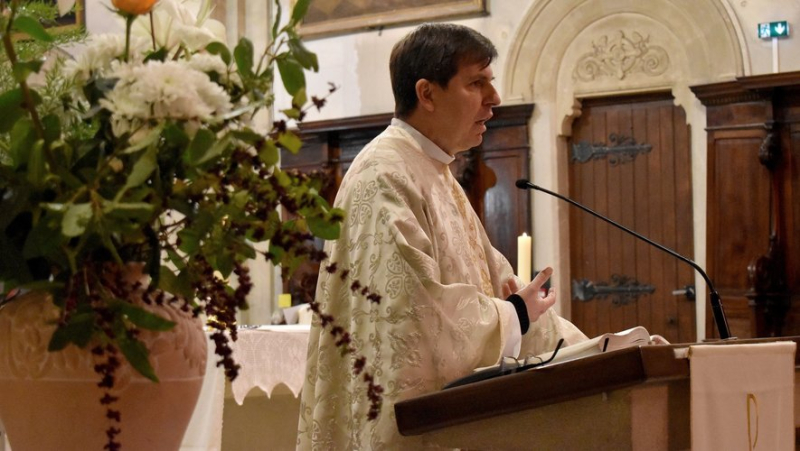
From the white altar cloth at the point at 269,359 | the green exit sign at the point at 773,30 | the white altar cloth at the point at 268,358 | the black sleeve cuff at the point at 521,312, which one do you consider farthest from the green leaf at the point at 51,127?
the green exit sign at the point at 773,30

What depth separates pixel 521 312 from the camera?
279 centimetres

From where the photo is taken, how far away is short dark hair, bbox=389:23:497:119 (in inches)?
118

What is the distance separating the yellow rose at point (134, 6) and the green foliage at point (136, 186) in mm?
65

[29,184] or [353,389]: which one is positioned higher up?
[29,184]

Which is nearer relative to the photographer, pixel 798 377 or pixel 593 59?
pixel 798 377

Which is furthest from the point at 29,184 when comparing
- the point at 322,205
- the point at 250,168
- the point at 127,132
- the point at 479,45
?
the point at 479,45

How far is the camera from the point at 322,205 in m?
1.44

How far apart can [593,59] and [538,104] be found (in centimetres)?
58

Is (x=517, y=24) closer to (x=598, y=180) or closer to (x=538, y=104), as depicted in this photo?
(x=538, y=104)

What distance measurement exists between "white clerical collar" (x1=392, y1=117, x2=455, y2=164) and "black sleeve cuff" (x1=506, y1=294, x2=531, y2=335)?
1.66 feet

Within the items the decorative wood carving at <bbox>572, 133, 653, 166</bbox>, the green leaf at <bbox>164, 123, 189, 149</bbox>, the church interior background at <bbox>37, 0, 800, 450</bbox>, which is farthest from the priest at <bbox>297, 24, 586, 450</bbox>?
the decorative wood carving at <bbox>572, 133, 653, 166</bbox>

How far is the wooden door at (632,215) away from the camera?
28.9 feet

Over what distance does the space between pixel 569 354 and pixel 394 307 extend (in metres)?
0.43

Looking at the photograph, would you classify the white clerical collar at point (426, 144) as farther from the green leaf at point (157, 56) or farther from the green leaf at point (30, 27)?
the green leaf at point (30, 27)
